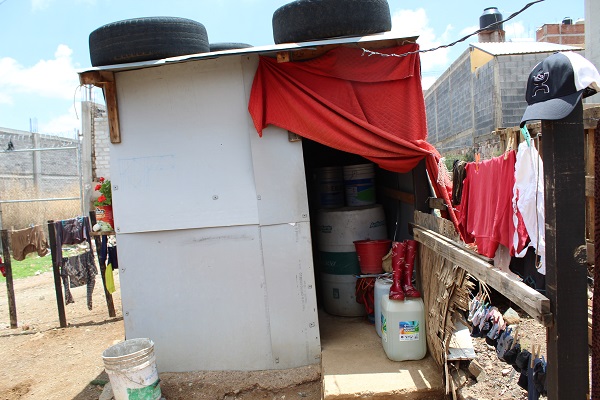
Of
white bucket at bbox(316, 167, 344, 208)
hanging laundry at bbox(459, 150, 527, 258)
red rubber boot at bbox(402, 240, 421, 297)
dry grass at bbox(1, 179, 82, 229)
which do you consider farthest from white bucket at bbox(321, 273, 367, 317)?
dry grass at bbox(1, 179, 82, 229)

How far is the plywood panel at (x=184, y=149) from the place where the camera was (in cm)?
482

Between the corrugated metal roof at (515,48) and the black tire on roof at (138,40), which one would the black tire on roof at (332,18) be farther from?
the corrugated metal roof at (515,48)

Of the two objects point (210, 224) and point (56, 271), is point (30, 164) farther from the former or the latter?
point (210, 224)

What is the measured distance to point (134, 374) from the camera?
4.33 meters

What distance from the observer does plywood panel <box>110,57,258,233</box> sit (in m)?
4.82

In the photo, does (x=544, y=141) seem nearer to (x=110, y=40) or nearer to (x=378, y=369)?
(x=378, y=369)

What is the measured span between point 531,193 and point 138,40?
3700 millimetres

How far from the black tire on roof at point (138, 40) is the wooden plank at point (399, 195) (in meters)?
2.84

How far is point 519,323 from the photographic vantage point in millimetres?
5996

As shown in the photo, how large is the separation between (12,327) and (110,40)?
5.69m

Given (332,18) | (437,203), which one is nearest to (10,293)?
(332,18)

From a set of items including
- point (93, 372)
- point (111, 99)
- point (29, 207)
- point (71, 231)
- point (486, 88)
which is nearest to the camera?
point (111, 99)

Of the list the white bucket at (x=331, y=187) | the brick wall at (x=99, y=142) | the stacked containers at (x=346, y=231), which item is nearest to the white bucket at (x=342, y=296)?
the stacked containers at (x=346, y=231)

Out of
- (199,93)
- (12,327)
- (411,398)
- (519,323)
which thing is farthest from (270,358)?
(12,327)
